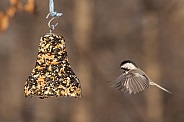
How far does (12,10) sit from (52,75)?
1.35m

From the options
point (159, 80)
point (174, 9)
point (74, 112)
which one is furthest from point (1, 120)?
point (174, 9)

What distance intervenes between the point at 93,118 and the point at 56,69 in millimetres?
1338

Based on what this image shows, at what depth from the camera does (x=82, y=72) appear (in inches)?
132

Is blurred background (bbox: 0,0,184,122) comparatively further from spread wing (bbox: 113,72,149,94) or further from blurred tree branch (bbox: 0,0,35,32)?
spread wing (bbox: 113,72,149,94)

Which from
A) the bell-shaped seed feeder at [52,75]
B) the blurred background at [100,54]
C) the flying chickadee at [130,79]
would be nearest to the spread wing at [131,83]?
the flying chickadee at [130,79]

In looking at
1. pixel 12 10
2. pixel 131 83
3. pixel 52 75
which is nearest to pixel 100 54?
pixel 12 10

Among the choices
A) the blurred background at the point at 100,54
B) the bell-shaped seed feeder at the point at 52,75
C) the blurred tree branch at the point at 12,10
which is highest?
the blurred tree branch at the point at 12,10

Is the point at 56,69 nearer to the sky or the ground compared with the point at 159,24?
nearer to the ground

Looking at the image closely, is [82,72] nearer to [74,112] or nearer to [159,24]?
[74,112]

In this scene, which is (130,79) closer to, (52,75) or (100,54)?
(52,75)

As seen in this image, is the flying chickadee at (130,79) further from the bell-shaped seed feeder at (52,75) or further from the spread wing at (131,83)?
the bell-shaped seed feeder at (52,75)

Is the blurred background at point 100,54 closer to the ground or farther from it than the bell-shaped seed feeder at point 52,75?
farther from it

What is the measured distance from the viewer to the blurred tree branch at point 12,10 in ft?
10.9

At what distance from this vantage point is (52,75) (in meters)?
2.06
